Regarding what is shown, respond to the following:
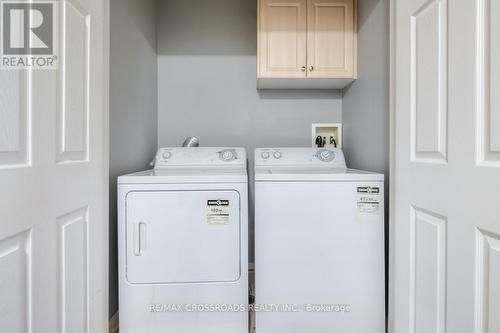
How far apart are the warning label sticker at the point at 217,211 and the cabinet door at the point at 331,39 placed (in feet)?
3.81

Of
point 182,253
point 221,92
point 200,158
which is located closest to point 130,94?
point 200,158

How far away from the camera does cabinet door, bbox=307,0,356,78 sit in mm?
1854

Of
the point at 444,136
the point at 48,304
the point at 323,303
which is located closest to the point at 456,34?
the point at 444,136

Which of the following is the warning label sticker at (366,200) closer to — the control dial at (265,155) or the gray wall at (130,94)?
the control dial at (265,155)

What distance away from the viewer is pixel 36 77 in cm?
79

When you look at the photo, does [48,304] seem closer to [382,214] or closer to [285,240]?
[285,240]

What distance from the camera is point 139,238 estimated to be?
1312mm

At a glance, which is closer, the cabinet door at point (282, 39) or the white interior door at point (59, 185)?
the white interior door at point (59, 185)

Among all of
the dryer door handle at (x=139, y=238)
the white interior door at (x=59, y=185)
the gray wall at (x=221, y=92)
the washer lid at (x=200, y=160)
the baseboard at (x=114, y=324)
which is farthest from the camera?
the gray wall at (x=221, y=92)

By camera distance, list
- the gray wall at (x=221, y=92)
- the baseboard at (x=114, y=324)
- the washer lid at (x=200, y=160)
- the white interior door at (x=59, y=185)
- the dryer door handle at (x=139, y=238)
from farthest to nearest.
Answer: the gray wall at (x=221, y=92), the washer lid at (x=200, y=160), the baseboard at (x=114, y=324), the dryer door handle at (x=139, y=238), the white interior door at (x=59, y=185)

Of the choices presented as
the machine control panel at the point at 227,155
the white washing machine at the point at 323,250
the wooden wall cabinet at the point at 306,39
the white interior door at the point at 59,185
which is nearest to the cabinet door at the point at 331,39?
the wooden wall cabinet at the point at 306,39

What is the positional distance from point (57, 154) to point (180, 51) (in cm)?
160

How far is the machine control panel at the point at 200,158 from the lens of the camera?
1.80m

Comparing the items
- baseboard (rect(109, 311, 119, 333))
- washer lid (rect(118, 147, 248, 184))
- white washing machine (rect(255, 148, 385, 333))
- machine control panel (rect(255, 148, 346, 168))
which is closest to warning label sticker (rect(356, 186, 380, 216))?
white washing machine (rect(255, 148, 385, 333))
